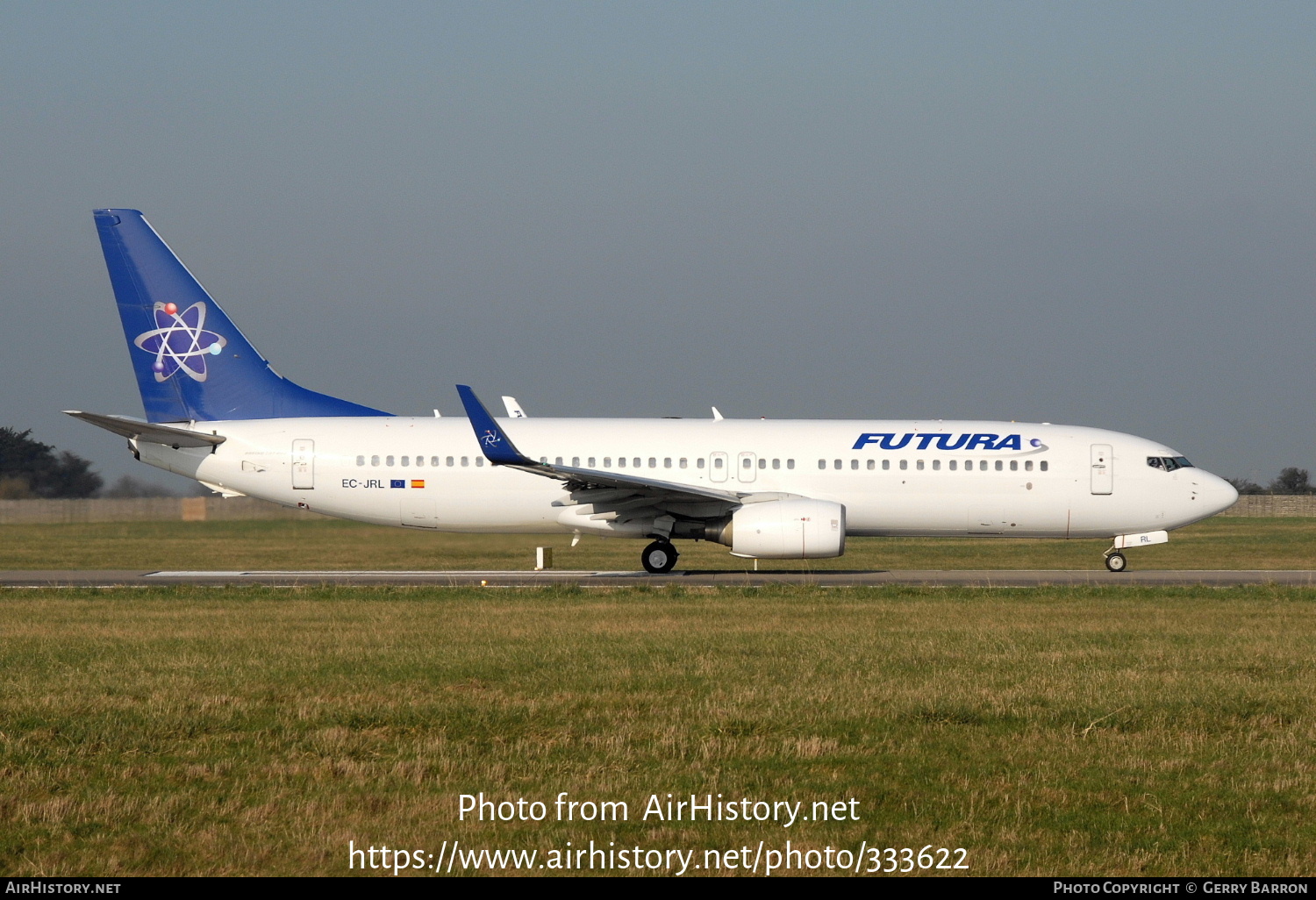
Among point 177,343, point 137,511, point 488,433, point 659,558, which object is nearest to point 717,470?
point 659,558

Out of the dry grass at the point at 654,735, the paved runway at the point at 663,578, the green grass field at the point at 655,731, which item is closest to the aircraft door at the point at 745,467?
the paved runway at the point at 663,578

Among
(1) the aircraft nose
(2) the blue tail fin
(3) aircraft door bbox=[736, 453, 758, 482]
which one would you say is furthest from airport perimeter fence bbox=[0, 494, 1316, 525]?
(3) aircraft door bbox=[736, 453, 758, 482]

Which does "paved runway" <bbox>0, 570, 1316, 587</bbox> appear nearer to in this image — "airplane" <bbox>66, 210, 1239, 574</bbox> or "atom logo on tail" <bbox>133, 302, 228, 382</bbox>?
"airplane" <bbox>66, 210, 1239, 574</bbox>

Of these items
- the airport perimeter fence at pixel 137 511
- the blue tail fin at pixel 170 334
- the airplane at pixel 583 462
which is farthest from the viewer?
the airport perimeter fence at pixel 137 511

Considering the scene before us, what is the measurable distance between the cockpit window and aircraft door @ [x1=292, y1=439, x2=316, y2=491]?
17524 mm

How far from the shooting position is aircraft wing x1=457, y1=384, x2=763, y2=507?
24.5 m

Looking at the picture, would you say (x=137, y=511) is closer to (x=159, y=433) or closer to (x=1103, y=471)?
(x=159, y=433)

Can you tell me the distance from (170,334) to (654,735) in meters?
21.6

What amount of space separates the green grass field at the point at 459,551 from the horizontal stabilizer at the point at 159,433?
4470 mm

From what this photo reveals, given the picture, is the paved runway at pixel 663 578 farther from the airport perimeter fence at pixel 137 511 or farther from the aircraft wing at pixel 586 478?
the airport perimeter fence at pixel 137 511

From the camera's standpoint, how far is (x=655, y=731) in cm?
934

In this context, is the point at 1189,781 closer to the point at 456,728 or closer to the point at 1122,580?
the point at 456,728

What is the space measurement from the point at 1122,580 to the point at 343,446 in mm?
15528

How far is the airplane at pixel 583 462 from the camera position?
27062 mm
